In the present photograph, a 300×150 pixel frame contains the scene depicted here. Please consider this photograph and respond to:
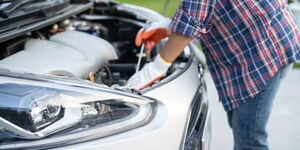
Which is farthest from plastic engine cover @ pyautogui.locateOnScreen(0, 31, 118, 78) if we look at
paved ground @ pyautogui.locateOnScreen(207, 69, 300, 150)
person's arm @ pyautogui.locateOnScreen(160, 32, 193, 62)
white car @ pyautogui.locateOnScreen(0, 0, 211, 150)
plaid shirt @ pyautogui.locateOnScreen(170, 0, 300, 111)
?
paved ground @ pyautogui.locateOnScreen(207, 69, 300, 150)

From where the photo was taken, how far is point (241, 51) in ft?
6.92

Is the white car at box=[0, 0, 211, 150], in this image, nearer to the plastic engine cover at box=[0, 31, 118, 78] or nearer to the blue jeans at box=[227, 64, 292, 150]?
the plastic engine cover at box=[0, 31, 118, 78]

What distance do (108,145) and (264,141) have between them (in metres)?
1.06

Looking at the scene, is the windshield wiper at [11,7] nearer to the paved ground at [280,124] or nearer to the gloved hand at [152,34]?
the gloved hand at [152,34]

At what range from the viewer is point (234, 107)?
2.22m

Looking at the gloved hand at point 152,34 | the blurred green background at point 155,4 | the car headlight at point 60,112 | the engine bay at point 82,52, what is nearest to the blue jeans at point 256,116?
the engine bay at point 82,52

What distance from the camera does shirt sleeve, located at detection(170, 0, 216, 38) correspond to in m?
1.88

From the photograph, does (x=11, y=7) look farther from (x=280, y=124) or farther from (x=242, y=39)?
(x=280, y=124)

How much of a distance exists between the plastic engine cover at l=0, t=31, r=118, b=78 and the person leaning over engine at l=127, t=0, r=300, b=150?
25cm

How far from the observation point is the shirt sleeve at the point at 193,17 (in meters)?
1.88

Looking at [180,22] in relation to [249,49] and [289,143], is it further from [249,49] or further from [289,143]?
[289,143]

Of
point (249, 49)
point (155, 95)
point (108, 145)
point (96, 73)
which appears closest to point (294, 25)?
point (249, 49)

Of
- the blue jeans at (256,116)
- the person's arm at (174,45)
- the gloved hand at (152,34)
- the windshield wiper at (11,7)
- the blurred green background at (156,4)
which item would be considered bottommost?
the blue jeans at (256,116)

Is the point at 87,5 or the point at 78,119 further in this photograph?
the point at 87,5
